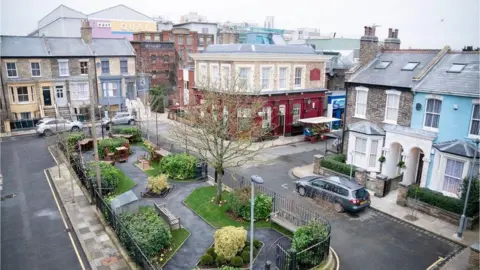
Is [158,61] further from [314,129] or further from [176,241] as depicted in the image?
[176,241]

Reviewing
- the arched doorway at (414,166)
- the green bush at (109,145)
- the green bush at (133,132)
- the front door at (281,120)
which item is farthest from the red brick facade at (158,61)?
the arched doorway at (414,166)

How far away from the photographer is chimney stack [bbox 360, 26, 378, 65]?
25156 millimetres

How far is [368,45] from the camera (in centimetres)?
2533

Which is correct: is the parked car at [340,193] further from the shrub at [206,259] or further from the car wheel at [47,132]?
the car wheel at [47,132]

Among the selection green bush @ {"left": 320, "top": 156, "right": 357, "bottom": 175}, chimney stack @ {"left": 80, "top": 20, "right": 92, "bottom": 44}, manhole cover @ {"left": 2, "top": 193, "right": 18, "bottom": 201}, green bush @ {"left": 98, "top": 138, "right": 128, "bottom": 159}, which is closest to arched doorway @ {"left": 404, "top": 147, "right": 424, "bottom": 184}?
green bush @ {"left": 320, "top": 156, "right": 357, "bottom": 175}

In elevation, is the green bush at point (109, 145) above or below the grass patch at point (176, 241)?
above

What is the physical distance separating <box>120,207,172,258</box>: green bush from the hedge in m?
13.4

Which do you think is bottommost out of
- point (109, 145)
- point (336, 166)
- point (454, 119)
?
point (336, 166)

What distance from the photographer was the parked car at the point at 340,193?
1766cm

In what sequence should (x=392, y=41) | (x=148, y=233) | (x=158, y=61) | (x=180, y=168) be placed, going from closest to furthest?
1. (x=148, y=233)
2. (x=180, y=168)
3. (x=392, y=41)
4. (x=158, y=61)

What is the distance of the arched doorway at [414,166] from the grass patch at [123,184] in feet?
57.7

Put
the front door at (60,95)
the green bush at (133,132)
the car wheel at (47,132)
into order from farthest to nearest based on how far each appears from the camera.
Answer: the front door at (60,95)
the car wheel at (47,132)
the green bush at (133,132)

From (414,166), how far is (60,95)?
128ft

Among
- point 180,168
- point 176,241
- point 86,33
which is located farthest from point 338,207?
point 86,33
